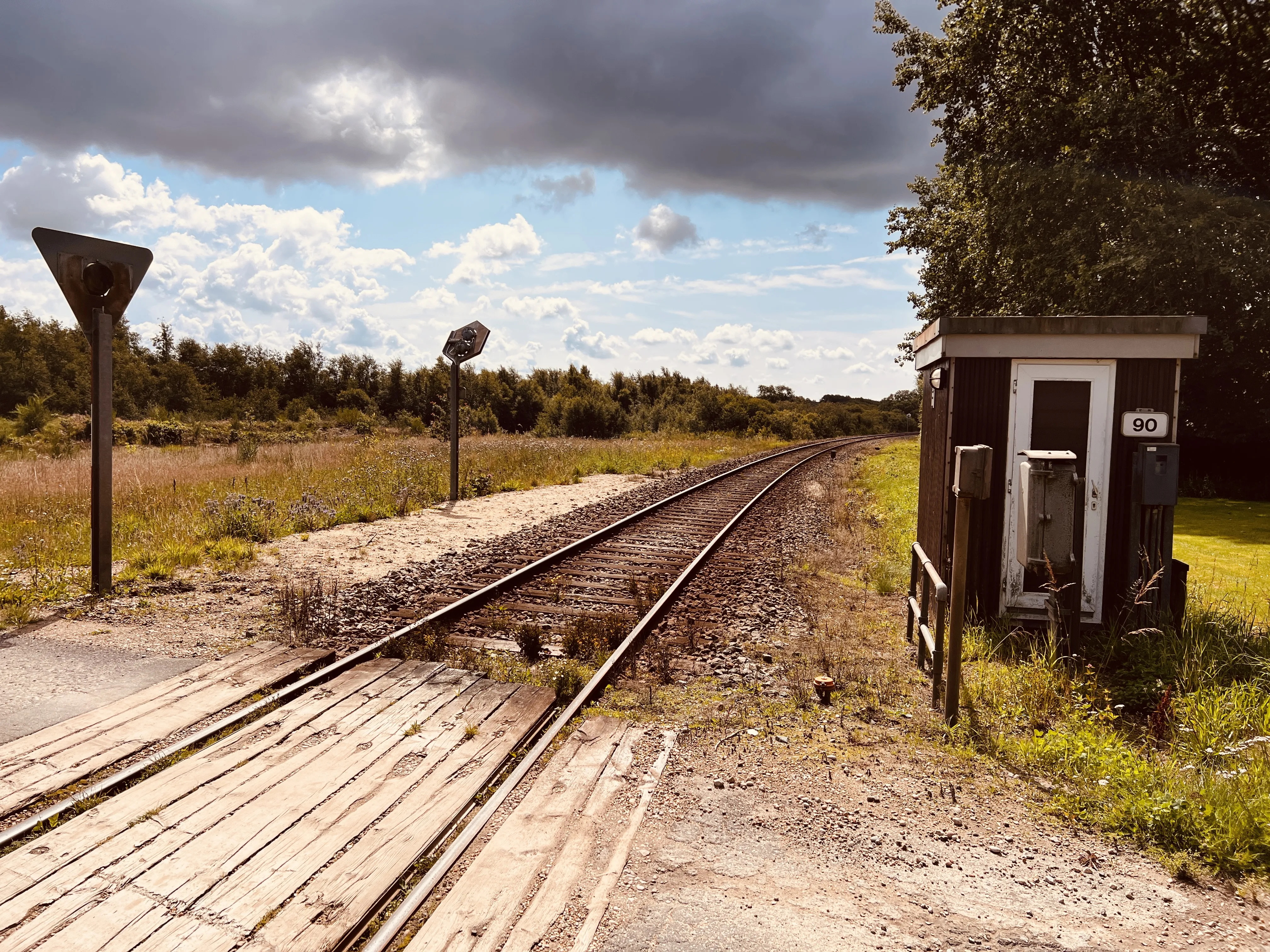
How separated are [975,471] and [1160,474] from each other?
2.27m

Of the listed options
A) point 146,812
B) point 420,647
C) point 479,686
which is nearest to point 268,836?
point 146,812

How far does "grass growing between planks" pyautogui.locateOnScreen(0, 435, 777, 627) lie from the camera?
8688 mm

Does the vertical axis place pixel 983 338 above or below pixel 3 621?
above

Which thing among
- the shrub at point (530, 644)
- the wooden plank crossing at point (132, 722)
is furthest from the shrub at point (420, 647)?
the shrub at point (530, 644)

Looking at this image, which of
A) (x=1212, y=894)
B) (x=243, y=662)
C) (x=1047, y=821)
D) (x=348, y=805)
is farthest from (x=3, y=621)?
(x=1212, y=894)

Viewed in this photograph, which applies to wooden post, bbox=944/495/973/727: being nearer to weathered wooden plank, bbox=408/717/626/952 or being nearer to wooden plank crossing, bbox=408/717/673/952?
wooden plank crossing, bbox=408/717/673/952

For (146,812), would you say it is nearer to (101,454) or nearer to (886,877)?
(886,877)

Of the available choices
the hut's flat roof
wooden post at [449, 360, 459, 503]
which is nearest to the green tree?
the hut's flat roof

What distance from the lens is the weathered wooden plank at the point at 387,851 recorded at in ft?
9.12

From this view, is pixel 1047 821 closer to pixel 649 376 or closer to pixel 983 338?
pixel 983 338

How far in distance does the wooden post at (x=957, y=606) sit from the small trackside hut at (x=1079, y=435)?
103 cm

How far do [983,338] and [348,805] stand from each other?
18.2 feet

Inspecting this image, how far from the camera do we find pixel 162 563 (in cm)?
854

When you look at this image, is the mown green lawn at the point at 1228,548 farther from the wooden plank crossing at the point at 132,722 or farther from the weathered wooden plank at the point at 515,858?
the wooden plank crossing at the point at 132,722
